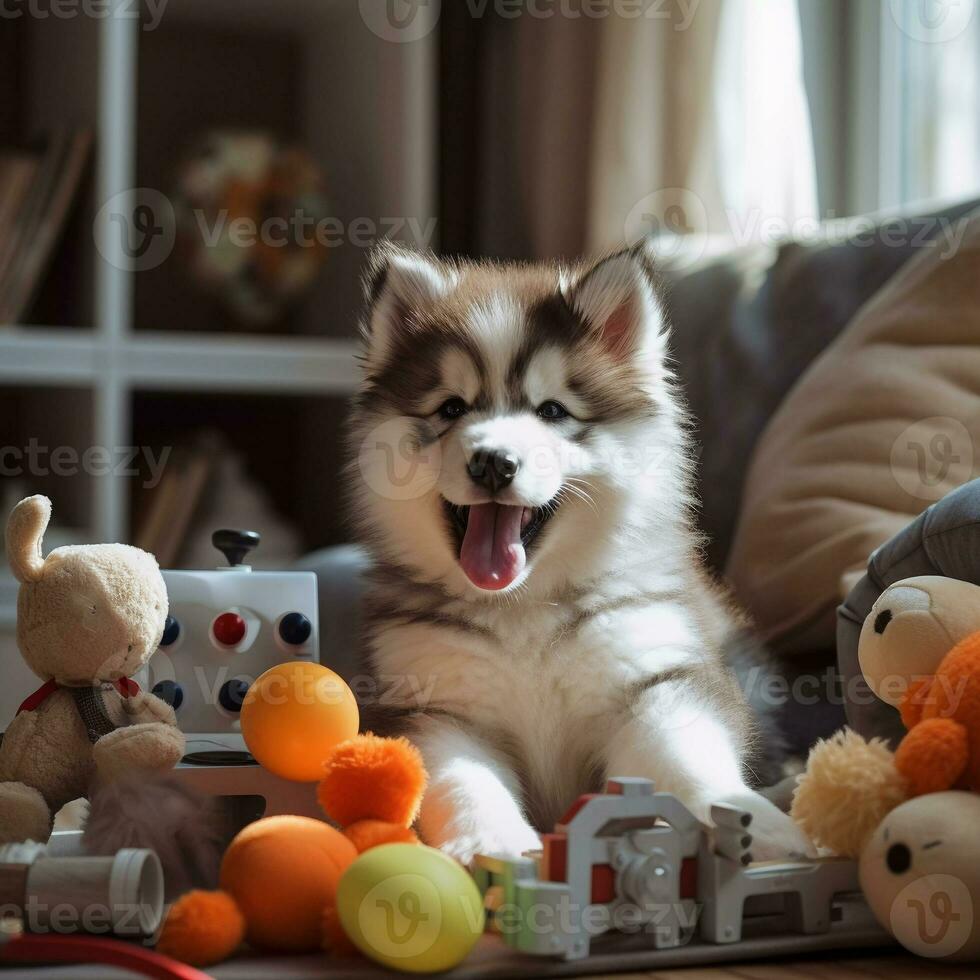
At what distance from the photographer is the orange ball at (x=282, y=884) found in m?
0.81

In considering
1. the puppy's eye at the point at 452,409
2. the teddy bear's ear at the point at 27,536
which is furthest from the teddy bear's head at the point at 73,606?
the puppy's eye at the point at 452,409

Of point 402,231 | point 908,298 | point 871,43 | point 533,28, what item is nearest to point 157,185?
point 402,231

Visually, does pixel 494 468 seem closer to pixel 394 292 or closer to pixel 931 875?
pixel 394 292

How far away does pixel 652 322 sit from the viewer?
1210 millimetres

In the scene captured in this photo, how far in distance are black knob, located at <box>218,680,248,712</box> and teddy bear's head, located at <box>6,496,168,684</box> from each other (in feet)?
0.57

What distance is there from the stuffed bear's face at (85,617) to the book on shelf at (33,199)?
1856 millimetres

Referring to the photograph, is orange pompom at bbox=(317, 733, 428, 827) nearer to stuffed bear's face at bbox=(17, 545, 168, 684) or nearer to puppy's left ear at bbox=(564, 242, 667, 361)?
stuffed bear's face at bbox=(17, 545, 168, 684)

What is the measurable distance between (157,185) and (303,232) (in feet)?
1.18

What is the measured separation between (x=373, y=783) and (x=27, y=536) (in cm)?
33

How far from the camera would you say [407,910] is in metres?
0.76

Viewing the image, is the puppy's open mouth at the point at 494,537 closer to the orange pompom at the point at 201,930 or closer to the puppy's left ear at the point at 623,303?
the puppy's left ear at the point at 623,303

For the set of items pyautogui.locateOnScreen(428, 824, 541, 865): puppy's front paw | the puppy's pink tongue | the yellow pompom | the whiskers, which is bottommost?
pyautogui.locateOnScreen(428, 824, 541, 865): puppy's front paw

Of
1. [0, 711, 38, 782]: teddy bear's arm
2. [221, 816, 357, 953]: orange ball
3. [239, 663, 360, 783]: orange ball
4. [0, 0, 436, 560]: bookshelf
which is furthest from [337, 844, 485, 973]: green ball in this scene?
[0, 0, 436, 560]: bookshelf

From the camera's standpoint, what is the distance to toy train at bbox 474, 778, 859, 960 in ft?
2.63
